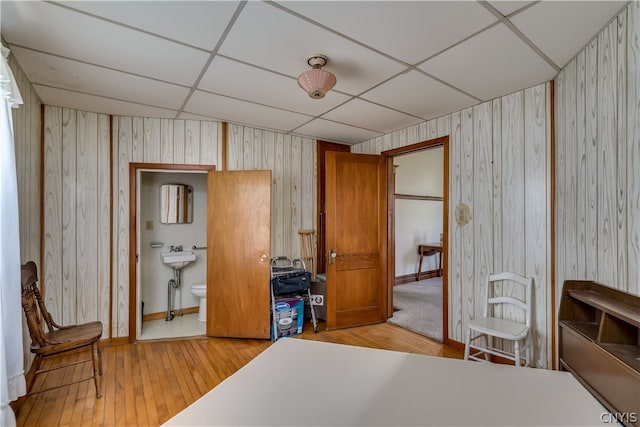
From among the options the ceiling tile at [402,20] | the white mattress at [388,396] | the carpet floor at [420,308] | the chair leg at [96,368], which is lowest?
the carpet floor at [420,308]

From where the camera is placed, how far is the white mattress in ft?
2.47

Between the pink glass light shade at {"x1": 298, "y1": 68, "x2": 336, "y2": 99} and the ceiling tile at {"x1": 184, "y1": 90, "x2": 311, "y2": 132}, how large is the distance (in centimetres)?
101

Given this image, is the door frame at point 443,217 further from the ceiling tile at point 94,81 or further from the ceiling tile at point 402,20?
the ceiling tile at point 94,81

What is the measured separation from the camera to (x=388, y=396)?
2.80 ft

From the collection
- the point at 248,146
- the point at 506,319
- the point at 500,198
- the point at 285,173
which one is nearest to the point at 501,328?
the point at 506,319

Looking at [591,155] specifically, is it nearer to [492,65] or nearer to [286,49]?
[492,65]

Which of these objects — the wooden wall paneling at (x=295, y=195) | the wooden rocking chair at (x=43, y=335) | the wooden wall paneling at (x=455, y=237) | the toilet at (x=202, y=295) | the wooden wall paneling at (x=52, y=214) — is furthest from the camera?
the wooden wall paneling at (x=295, y=195)

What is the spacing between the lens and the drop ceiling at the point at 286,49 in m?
1.60

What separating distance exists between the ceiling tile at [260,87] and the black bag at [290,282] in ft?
6.09

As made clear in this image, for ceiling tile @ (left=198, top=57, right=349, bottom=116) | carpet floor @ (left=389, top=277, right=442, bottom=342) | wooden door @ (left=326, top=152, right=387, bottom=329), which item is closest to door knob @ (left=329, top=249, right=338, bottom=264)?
wooden door @ (left=326, top=152, right=387, bottom=329)

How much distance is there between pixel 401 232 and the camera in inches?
246

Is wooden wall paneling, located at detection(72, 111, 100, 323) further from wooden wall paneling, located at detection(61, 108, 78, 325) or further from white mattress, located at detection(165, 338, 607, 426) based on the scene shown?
white mattress, located at detection(165, 338, 607, 426)

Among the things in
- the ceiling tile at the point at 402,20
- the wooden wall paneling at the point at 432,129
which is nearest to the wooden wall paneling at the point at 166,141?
the ceiling tile at the point at 402,20

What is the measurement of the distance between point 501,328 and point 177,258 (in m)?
3.67
